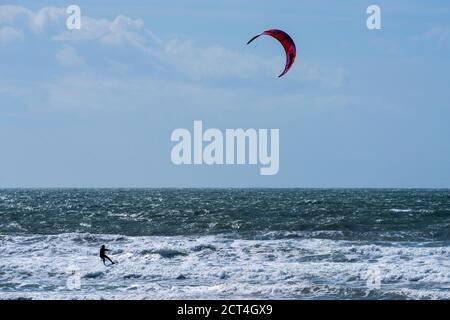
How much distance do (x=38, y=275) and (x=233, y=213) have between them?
27042 mm

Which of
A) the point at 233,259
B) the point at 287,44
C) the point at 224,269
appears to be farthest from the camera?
the point at 233,259

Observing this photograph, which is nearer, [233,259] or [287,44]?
[287,44]

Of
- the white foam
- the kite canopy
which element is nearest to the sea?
the white foam

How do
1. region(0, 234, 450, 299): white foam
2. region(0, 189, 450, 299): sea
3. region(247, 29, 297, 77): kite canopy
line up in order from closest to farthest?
Answer: region(0, 234, 450, 299): white foam
region(0, 189, 450, 299): sea
region(247, 29, 297, 77): kite canopy

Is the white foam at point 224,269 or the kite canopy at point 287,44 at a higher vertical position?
the kite canopy at point 287,44

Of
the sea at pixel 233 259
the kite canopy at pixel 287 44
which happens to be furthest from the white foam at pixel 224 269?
the kite canopy at pixel 287 44

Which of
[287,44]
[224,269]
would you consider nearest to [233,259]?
[224,269]

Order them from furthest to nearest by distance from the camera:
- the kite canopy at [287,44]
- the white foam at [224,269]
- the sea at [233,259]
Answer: the kite canopy at [287,44]
the sea at [233,259]
the white foam at [224,269]

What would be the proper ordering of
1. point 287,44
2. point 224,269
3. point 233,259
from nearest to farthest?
point 224,269
point 287,44
point 233,259

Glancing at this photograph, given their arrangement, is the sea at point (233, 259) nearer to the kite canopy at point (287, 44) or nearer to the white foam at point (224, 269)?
the white foam at point (224, 269)

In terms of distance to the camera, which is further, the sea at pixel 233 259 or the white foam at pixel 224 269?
the sea at pixel 233 259

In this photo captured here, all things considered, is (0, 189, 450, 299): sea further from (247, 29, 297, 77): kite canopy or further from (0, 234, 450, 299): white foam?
(247, 29, 297, 77): kite canopy

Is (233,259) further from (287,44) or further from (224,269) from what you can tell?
(287,44)
